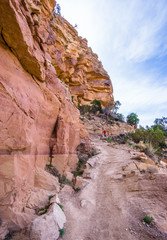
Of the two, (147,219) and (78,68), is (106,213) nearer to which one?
(147,219)

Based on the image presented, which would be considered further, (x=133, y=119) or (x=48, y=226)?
(x=133, y=119)

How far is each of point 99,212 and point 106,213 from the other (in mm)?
279

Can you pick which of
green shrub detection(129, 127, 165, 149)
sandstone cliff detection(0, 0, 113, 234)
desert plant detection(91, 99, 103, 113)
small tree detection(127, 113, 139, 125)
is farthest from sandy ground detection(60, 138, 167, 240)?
small tree detection(127, 113, 139, 125)

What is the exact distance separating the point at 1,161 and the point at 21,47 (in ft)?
13.2

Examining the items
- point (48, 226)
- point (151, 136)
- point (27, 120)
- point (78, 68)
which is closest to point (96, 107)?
point (78, 68)

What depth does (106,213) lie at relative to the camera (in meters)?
4.62

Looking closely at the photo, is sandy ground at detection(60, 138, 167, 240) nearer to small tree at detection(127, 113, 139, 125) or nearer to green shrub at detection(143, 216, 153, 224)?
green shrub at detection(143, 216, 153, 224)

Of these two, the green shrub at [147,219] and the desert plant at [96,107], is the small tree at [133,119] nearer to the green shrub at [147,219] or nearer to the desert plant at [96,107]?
the desert plant at [96,107]

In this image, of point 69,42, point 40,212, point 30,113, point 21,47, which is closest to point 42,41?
point 21,47

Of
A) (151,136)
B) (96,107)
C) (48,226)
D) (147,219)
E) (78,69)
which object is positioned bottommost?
Answer: (147,219)

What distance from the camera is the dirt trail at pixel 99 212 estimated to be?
3699mm

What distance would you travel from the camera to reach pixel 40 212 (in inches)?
150

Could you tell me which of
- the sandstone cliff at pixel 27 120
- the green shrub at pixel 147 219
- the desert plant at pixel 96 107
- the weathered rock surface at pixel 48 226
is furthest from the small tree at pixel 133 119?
the weathered rock surface at pixel 48 226

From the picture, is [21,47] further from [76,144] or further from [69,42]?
[69,42]
